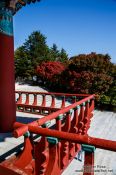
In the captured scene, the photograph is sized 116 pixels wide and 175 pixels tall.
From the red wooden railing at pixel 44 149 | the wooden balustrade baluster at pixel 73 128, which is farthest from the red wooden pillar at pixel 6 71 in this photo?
the red wooden railing at pixel 44 149

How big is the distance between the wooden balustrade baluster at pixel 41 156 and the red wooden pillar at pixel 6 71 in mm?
2413

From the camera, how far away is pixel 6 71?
4.77 metres

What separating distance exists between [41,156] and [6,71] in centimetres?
274

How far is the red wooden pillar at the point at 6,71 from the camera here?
186 inches

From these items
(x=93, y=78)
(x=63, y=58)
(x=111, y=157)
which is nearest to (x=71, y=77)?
(x=93, y=78)

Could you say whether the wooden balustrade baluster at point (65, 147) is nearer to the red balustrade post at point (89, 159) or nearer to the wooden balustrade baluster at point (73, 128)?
the wooden balustrade baluster at point (73, 128)

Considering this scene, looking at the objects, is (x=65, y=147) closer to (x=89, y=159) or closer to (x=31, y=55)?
(x=89, y=159)

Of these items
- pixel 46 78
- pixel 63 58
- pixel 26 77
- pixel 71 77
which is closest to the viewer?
pixel 71 77

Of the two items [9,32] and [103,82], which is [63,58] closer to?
[103,82]

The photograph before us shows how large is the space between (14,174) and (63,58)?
40034 mm

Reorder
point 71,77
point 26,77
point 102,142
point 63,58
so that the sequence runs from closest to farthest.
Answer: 1. point 102,142
2. point 71,77
3. point 26,77
4. point 63,58

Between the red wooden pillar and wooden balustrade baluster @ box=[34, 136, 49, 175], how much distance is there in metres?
2.41

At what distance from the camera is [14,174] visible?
82.6 inches

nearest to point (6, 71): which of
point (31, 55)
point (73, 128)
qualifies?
point (73, 128)
